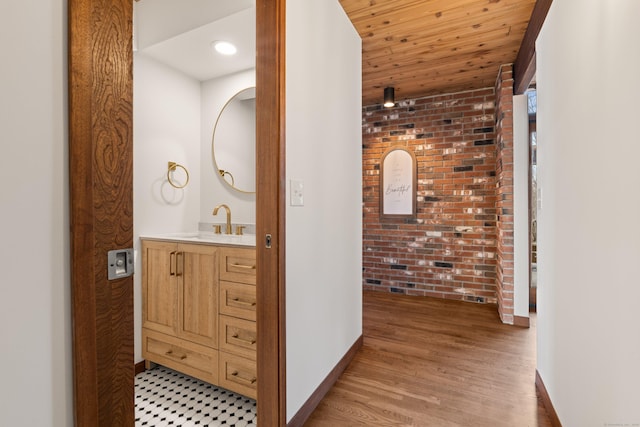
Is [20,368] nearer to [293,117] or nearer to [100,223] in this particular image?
[100,223]

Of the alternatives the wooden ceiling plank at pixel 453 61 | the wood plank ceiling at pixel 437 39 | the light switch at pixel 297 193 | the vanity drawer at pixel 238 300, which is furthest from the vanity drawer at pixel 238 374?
the wooden ceiling plank at pixel 453 61

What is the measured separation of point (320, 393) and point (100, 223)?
1536 mm

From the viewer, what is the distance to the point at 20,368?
62cm

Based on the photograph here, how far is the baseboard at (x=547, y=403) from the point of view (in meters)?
1.52

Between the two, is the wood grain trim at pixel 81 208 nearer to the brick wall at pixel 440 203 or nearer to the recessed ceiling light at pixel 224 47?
the recessed ceiling light at pixel 224 47

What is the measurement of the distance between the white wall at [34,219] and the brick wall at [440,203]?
11.9 ft

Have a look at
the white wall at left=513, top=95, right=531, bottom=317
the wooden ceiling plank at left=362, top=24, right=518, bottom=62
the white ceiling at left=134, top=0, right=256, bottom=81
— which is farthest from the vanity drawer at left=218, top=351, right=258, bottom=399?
the wooden ceiling plank at left=362, top=24, right=518, bottom=62

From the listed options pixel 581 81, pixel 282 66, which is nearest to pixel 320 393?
pixel 282 66

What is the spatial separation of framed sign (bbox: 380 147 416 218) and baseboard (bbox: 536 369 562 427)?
224 cm

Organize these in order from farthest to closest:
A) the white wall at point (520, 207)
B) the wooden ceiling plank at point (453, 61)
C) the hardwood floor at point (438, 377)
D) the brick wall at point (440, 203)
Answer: the brick wall at point (440, 203), the white wall at point (520, 207), the wooden ceiling plank at point (453, 61), the hardwood floor at point (438, 377)

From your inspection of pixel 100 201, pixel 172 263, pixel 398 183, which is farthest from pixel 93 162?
pixel 398 183

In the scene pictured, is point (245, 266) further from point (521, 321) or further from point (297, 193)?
point (521, 321)

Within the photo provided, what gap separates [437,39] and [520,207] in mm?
1670

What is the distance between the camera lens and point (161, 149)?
2.40m
